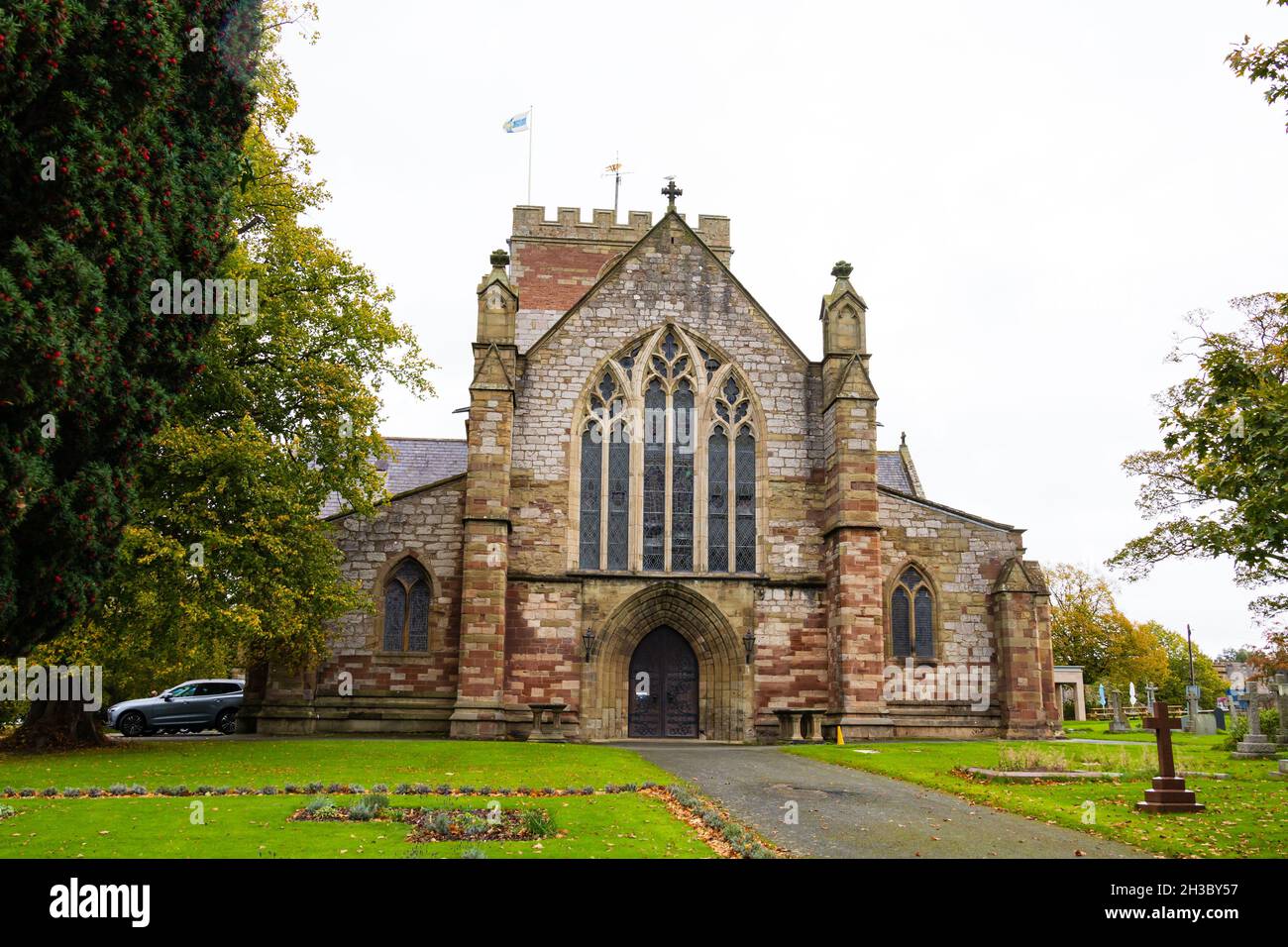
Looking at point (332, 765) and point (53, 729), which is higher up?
point (53, 729)

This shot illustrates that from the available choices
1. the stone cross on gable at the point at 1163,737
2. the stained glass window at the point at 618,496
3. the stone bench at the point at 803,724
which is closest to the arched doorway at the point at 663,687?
the stained glass window at the point at 618,496

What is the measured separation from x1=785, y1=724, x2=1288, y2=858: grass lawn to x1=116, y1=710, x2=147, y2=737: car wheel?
1879 cm

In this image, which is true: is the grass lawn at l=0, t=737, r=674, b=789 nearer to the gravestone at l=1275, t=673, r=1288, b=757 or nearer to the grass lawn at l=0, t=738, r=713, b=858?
the grass lawn at l=0, t=738, r=713, b=858

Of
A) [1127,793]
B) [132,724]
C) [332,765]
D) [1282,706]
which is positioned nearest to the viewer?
[1127,793]

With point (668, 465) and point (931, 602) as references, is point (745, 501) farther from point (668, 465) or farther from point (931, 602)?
point (931, 602)

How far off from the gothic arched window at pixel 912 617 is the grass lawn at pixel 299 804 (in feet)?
30.9

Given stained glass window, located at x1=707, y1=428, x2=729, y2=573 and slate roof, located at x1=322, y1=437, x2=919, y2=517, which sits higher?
slate roof, located at x1=322, y1=437, x2=919, y2=517

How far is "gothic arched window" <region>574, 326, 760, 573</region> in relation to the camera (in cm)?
2603

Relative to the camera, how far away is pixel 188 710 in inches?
1166

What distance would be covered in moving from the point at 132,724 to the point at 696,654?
1600 cm

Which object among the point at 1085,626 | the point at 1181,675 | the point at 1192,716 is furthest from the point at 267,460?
the point at 1181,675

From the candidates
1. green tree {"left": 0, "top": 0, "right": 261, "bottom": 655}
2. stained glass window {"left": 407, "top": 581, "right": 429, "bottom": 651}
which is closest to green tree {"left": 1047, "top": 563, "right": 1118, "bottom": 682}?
stained glass window {"left": 407, "top": 581, "right": 429, "bottom": 651}
